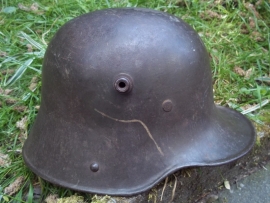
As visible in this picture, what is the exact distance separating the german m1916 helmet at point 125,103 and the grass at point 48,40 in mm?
218

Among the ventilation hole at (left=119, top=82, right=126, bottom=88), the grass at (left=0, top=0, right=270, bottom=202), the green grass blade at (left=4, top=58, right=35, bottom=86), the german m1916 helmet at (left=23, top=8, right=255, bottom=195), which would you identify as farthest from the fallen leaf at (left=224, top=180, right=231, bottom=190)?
the green grass blade at (left=4, top=58, right=35, bottom=86)

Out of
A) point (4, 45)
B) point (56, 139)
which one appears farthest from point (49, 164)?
point (4, 45)

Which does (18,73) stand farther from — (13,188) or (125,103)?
(125,103)

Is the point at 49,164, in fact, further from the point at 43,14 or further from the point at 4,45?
the point at 43,14

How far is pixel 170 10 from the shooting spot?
10.7 ft

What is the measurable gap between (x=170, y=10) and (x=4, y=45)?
133cm

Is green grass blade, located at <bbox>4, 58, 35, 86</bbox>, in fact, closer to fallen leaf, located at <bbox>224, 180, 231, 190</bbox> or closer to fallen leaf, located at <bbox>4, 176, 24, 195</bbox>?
fallen leaf, located at <bbox>4, 176, 24, 195</bbox>

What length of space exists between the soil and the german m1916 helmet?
0.18 metres

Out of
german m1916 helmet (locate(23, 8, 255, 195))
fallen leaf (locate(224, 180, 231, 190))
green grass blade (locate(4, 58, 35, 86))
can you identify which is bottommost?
fallen leaf (locate(224, 180, 231, 190))

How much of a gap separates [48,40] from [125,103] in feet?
5.07

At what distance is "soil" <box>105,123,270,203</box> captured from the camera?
1832 millimetres

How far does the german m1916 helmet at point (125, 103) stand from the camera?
1596 mm

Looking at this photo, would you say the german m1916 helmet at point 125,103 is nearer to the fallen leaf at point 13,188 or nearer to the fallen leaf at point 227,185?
the fallen leaf at point 13,188

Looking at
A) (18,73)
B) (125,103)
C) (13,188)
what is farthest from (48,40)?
(125,103)
